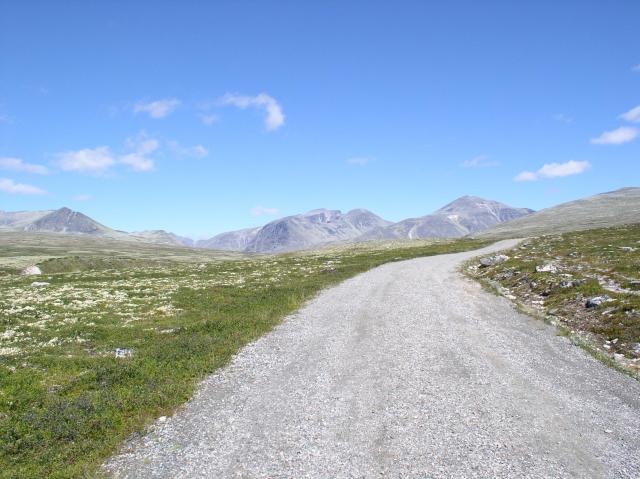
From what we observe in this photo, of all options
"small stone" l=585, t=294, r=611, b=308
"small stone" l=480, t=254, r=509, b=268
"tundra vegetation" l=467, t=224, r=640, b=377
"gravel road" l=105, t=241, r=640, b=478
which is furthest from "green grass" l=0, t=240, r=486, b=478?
"small stone" l=480, t=254, r=509, b=268

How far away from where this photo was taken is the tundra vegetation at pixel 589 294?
2178cm

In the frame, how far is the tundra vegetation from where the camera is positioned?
21.8 m

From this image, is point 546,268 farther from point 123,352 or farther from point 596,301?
point 123,352

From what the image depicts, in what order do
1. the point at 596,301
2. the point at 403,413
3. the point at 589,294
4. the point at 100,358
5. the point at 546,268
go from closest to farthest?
1. the point at 403,413
2. the point at 100,358
3. the point at 596,301
4. the point at 589,294
5. the point at 546,268

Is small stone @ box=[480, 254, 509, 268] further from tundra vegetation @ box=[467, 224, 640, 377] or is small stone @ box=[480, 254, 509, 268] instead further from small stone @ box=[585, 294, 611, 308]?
small stone @ box=[585, 294, 611, 308]

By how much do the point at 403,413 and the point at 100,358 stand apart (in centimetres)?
1505

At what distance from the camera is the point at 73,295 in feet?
127

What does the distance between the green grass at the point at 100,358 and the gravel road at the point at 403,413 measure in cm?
121

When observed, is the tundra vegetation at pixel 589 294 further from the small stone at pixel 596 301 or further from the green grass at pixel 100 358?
the green grass at pixel 100 358

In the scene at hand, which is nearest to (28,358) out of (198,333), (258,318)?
(198,333)

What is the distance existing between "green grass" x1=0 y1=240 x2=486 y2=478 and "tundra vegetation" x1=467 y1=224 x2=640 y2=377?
18222mm

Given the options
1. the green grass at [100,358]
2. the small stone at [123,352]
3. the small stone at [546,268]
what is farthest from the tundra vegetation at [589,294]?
the small stone at [123,352]

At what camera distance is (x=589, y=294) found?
1184 inches

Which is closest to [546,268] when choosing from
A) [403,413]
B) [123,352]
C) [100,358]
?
[403,413]
